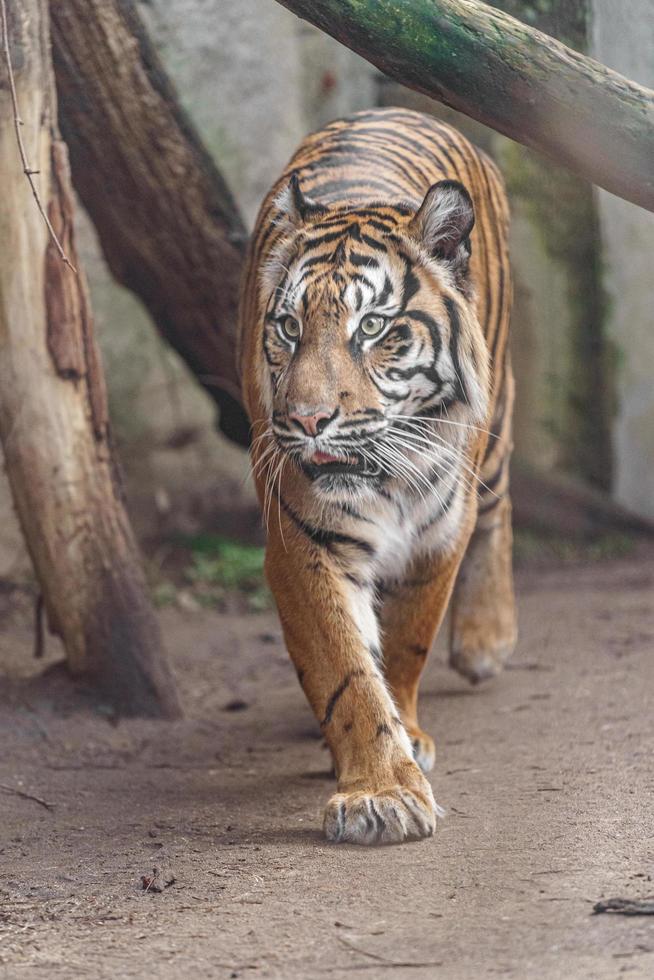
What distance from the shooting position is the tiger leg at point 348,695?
111 inches

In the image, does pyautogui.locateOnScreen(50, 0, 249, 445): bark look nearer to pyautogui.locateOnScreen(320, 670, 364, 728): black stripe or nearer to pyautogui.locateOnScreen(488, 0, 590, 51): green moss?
pyautogui.locateOnScreen(488, 0, 590, 51): green moss

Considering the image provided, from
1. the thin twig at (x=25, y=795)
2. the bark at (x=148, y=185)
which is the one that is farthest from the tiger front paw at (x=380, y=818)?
the bark at (x=148, y=185)

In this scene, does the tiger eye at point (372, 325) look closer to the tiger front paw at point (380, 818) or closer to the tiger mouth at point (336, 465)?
the tiger mouth at point (336, 465)

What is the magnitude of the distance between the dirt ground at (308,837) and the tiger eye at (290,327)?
1164 mm

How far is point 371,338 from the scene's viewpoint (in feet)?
10.0

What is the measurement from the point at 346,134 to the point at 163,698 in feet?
6.22

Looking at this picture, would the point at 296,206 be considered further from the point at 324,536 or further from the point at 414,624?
the point at 414,624

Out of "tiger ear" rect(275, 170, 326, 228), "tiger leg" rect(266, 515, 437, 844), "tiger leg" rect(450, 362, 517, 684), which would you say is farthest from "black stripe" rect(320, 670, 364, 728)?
"tiger leg" rect(450, 362, 517, 684)

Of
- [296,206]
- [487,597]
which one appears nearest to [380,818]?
[296,206]

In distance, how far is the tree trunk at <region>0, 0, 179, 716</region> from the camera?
12.4 feet

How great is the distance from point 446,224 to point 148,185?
1971mm

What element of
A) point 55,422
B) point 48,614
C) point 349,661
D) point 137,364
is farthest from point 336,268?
point 137,364

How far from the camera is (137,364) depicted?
21.7 ft

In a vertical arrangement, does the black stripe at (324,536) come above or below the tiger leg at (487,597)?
above
